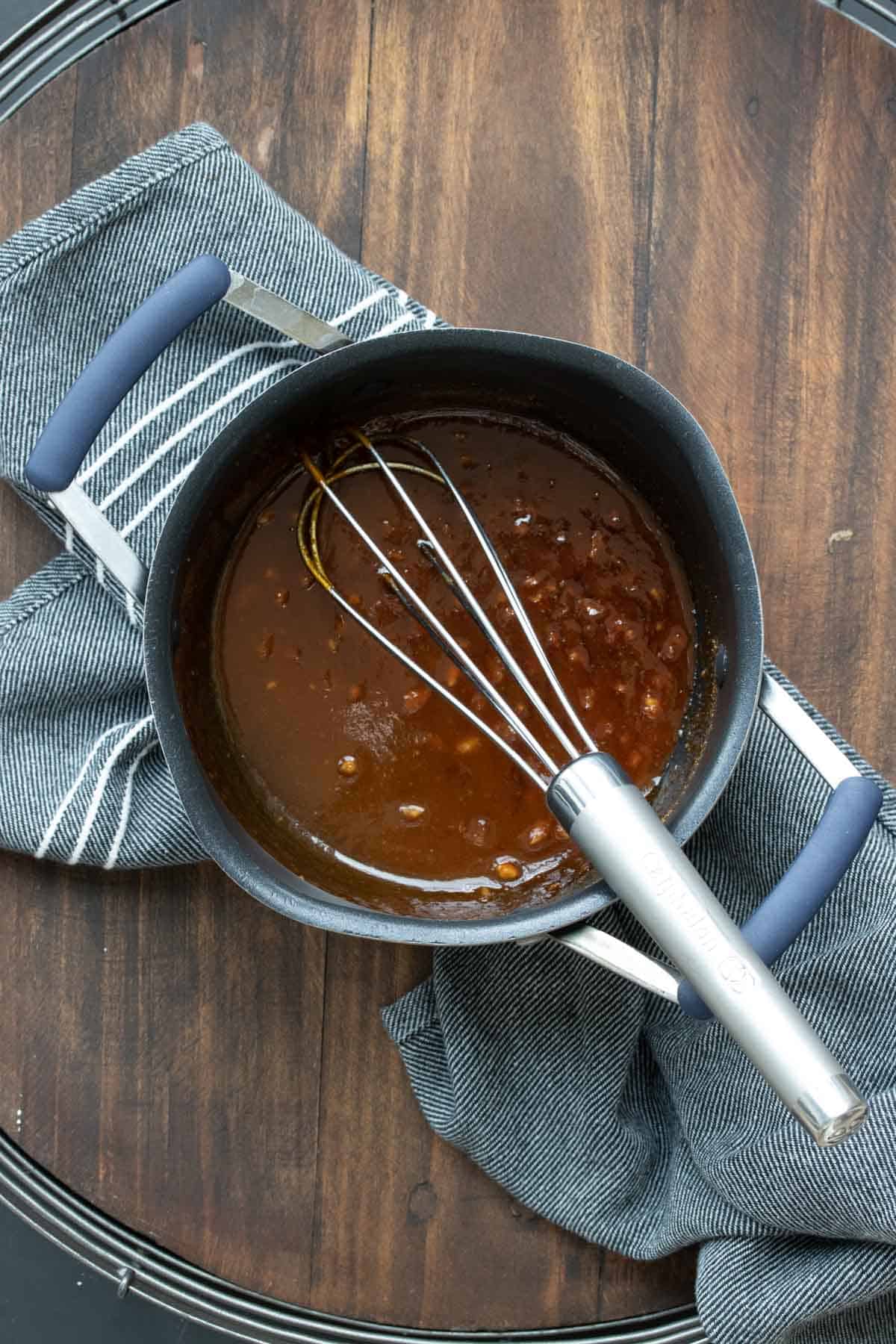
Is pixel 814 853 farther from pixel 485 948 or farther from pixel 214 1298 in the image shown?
pixel 214 1298

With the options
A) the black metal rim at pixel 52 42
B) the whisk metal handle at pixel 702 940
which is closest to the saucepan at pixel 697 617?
the whisk metal handle at pixel 702 940

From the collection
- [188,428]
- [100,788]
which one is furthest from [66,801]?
[188,428]

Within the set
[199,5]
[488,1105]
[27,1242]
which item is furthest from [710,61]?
[27,1242]

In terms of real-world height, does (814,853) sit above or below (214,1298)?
above

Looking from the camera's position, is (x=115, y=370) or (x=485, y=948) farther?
(x=485, y=948)

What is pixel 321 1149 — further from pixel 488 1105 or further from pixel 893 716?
pixel 893 716
